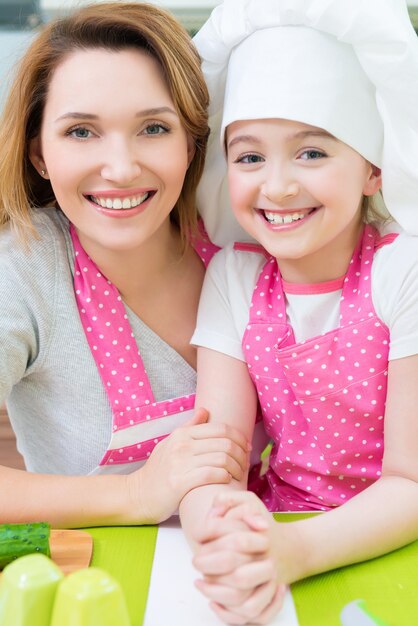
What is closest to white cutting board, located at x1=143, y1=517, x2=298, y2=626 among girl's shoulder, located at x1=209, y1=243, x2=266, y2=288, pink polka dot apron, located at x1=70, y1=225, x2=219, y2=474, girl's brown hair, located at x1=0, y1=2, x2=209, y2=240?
pink polka dot apron, located at x1=70, y1=225, x2=219, y2=474

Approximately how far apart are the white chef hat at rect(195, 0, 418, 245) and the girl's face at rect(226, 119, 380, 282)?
2 centimetres

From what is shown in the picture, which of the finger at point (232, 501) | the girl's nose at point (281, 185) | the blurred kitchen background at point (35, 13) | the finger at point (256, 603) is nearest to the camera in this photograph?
the finger at point (256, 603)

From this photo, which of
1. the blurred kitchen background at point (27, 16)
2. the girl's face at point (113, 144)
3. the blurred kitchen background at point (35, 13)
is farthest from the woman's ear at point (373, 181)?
the blurred kitchen background at point (27, 16)

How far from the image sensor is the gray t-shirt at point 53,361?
1.15 metres

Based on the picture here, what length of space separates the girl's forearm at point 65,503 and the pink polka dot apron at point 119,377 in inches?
4.8

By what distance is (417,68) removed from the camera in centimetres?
101

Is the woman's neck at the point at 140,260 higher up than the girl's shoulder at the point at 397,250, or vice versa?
the girl's shoulder at the point at 397,250

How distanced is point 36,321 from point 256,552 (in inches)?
18.8

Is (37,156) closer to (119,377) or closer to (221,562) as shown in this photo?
(119,377)

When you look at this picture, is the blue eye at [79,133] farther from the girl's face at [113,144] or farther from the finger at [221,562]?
the finger at [221,562]

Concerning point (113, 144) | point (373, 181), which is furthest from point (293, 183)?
point (113, 144)

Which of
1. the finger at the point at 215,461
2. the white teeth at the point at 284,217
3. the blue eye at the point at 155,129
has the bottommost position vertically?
the finger at the point at 215,461

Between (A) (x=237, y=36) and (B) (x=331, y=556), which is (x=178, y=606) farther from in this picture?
(A) (x=237, y=36)

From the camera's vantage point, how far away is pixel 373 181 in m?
1.13
